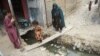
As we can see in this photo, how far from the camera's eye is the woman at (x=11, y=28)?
7.46 metres

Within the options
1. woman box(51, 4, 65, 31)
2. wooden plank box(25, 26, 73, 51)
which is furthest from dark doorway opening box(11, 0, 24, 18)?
wooden plank box(25, 26, 73, 51)

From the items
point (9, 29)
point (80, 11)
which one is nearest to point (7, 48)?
point (9, 29)

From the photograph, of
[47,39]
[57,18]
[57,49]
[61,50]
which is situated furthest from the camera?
[57,18]

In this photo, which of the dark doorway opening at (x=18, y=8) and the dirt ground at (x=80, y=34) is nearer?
the dirt ground at (x=80, y=34)

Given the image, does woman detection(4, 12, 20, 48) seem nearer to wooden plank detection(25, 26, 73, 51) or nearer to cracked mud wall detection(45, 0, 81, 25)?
wooden plank detection(25, 26, 73, 51)

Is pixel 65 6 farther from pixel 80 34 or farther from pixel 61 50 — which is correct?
pixel 61 50

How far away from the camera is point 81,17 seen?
1030 centimetres

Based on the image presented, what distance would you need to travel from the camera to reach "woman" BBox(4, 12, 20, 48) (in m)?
7.46

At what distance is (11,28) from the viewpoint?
7648 mm

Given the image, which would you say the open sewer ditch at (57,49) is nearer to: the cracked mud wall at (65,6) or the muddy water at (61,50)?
the muddy water at (61,50)

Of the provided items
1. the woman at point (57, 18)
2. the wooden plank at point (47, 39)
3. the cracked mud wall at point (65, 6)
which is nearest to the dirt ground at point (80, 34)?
the wooden plank at point (47, 39)

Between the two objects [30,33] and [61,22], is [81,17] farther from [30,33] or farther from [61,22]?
[30,33]

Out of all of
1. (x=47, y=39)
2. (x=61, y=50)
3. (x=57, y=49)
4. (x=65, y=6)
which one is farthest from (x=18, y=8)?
(x=61, y=50)

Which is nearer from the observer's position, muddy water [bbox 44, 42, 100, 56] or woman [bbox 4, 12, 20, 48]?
woman [bbox 4, 12, 20, 48]
